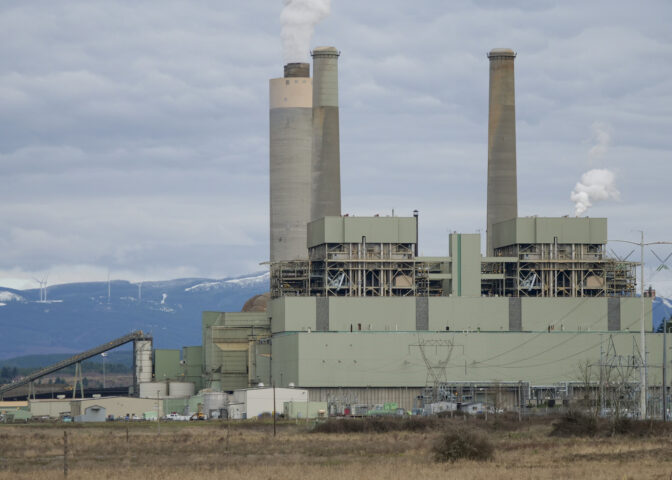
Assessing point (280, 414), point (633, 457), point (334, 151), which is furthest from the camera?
point (334, 151)

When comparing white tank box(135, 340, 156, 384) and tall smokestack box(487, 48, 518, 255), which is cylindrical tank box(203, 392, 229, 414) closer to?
white tank box(135, 340, 156, 384)

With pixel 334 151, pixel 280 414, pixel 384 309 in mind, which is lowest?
pixel 280 414

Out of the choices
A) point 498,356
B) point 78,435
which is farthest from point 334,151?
point 78,435

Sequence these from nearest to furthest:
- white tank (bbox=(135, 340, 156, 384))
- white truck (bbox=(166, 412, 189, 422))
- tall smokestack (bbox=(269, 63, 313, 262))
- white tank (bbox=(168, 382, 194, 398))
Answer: white truck (bbox=(166, 412, 189, 422))
white tank (bbox=(168, 382, 194, 398))
white tank (bbox=(135, 340, 156, 384))
tall smokestack (bbox=(269, 63, 313, 262))

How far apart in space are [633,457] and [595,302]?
66.8 m

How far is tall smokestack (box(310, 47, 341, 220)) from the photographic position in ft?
413

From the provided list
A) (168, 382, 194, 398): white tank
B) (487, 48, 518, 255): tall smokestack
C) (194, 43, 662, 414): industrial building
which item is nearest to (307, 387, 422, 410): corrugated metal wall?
(194, 43, 662, 414): industrial building

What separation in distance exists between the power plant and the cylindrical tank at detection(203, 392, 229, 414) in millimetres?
5192

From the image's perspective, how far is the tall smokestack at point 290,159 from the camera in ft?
456

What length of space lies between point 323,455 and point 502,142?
7353cm

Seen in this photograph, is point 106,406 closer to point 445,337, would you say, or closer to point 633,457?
point 445,337

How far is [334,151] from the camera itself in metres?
127

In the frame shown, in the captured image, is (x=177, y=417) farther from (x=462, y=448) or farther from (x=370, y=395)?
(x=462, y=448)

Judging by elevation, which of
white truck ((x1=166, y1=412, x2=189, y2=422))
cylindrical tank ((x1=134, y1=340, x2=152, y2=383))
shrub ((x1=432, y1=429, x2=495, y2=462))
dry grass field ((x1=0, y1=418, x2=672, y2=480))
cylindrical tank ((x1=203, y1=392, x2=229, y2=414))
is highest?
cylindrical tank ((x1=134, y1=340, x2=152, y2=383))
